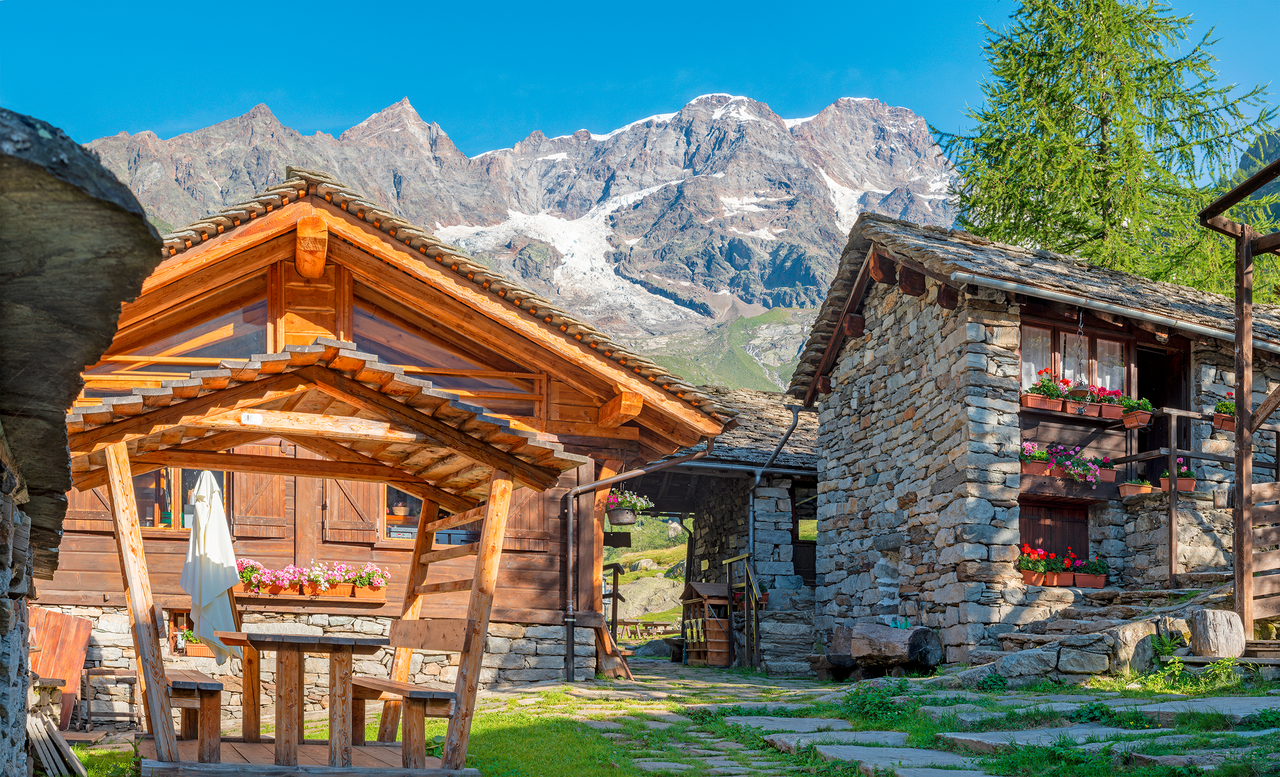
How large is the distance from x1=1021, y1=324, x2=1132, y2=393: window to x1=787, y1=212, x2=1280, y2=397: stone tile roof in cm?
72

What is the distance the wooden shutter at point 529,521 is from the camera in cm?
1252

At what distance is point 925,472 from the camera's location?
14.0 metres

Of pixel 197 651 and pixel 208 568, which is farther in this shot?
pixel 197 651

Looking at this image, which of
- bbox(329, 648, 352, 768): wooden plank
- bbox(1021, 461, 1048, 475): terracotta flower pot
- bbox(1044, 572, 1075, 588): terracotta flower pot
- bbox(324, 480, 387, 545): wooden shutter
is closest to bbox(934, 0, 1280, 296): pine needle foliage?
bbox(1021, 461, 1048, 475): terracotta flower pot

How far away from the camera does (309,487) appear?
39.2 ft

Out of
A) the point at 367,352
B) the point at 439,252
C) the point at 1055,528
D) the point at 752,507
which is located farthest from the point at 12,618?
the point at 752,507

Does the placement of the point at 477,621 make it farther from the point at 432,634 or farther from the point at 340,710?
the point at 340,710

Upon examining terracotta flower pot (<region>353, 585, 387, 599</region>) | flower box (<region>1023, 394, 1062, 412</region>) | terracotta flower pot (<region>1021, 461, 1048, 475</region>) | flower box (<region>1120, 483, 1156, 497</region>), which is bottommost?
terracotta flower pot (<region>353, 585, 387, 599</region>)

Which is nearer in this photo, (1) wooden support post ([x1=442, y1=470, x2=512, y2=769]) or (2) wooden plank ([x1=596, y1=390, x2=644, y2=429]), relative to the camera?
(1) wooden support post ([x1=442, y1=470, x2=512, y2=769])

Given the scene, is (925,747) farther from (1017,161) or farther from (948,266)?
(1017,161)

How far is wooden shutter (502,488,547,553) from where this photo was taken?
12.5 meters

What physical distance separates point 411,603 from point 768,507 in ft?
36.3

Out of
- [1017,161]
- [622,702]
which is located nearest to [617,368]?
[622,702]

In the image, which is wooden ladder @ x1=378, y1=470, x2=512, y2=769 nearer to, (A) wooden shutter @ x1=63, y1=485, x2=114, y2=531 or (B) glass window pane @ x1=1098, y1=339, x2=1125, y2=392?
(A) wooden shutter @ x1=63, y1=485, x2=114, y2=531
